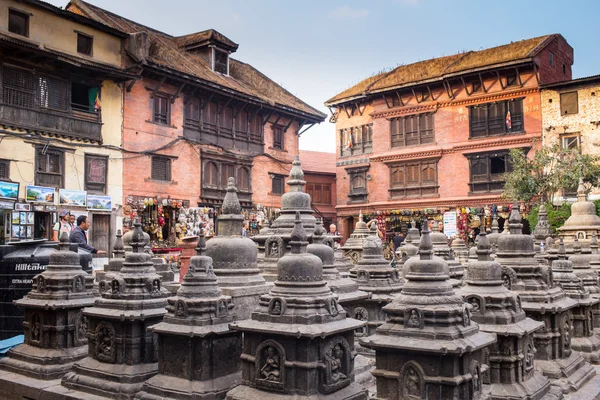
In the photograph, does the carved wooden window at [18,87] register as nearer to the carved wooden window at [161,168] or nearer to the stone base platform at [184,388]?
the carved wooden window at [161,168]

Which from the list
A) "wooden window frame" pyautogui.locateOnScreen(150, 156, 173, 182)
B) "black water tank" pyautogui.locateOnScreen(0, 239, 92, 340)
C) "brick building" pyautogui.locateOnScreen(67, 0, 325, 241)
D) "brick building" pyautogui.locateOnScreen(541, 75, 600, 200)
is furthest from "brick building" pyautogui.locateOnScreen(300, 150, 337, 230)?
"black water tank" pyautogui.locateOnScreen(0, 239, 92, 340)

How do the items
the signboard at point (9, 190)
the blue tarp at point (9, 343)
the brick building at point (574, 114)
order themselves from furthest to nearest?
1. the brick building at point (574, 114)
2. the signboard at point (9, 190)
3. the blue tarp at point (9, 343)

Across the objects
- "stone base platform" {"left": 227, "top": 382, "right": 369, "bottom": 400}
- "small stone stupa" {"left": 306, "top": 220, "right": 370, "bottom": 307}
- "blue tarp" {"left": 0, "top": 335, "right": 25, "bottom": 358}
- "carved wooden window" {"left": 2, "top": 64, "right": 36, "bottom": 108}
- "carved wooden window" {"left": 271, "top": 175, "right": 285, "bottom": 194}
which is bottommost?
"blue tarp" {"left": 0, "top": 335, "right": 25, "bottom": 358}

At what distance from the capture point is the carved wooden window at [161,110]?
2731cm

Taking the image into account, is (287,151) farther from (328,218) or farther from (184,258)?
(184,258)

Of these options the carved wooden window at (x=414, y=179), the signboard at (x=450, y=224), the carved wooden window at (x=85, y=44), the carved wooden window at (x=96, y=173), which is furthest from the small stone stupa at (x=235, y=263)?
the carved wooden window at (x=414, y=179)

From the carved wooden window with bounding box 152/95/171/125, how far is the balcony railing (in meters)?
3.36

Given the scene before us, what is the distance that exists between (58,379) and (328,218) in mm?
34151

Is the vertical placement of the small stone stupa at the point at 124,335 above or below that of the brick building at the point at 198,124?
below

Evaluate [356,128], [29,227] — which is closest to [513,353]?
[29,227]

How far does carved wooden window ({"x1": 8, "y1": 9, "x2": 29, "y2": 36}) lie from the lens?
2145cm

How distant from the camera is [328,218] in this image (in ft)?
139

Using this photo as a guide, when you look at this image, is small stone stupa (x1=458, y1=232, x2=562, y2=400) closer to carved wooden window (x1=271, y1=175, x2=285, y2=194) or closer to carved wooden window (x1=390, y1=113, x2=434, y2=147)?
carved wooden window (x1=271, y1=175, x2=285, y2=194)

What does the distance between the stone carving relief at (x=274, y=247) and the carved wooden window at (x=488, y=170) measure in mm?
23679
